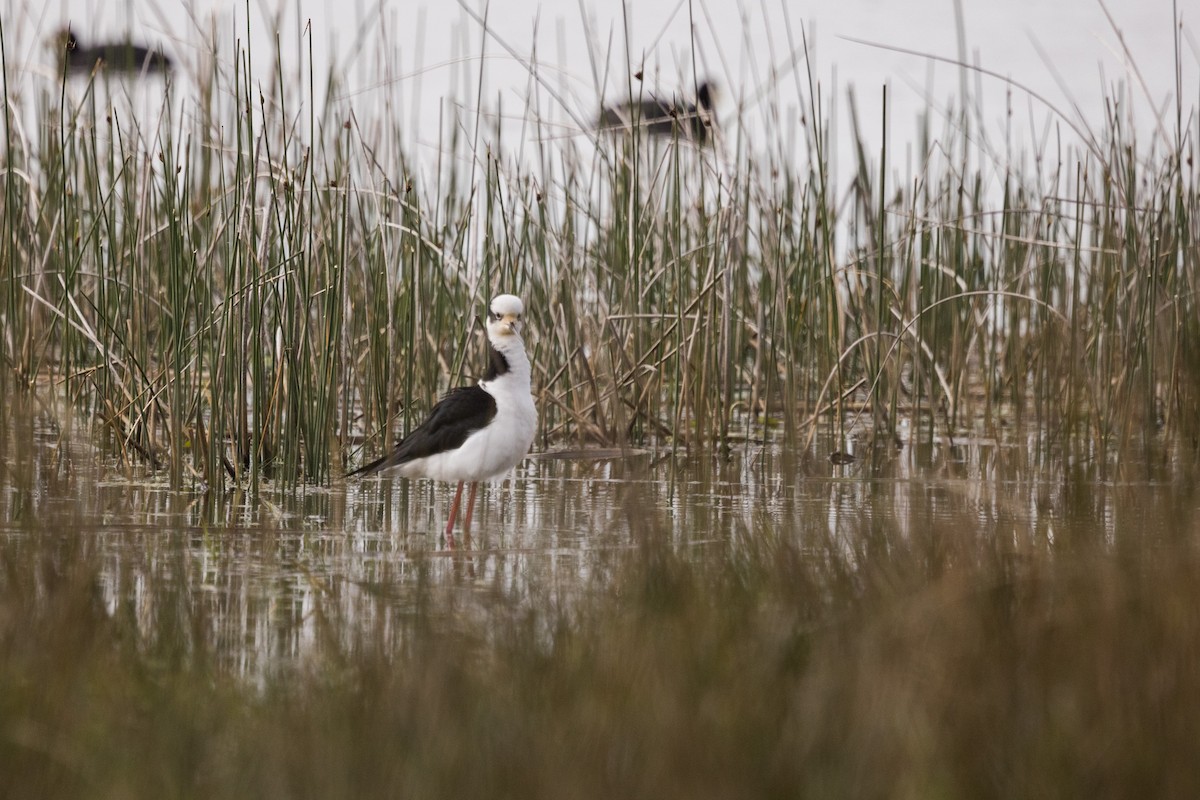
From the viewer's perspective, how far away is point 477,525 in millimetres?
4176

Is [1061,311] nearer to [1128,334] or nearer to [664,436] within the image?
[1128,334]

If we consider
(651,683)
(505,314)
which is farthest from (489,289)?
(651,683)

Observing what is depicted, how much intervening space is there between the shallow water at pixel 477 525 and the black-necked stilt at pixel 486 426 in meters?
0.17

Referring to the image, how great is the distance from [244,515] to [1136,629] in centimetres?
261

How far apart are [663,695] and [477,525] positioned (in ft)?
7.43

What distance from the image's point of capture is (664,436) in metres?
6.20

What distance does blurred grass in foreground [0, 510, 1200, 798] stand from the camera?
1.81 metres

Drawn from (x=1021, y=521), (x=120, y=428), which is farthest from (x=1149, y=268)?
(x=120, y=428)

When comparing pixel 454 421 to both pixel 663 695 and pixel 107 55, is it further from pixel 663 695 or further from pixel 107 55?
pixel 107 55

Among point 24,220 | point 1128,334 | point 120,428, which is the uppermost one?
point 24,220

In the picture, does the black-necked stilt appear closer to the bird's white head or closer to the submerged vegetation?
the bird's white head

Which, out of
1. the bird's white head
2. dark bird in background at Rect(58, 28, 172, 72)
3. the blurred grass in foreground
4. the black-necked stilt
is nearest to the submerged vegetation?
the blurred grass in foreground

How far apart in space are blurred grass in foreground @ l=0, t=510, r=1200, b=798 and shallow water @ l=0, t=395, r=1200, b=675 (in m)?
0.11

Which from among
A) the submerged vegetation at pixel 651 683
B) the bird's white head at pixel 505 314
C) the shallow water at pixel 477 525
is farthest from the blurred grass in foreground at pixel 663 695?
the bird's white head at pixel 505 314
